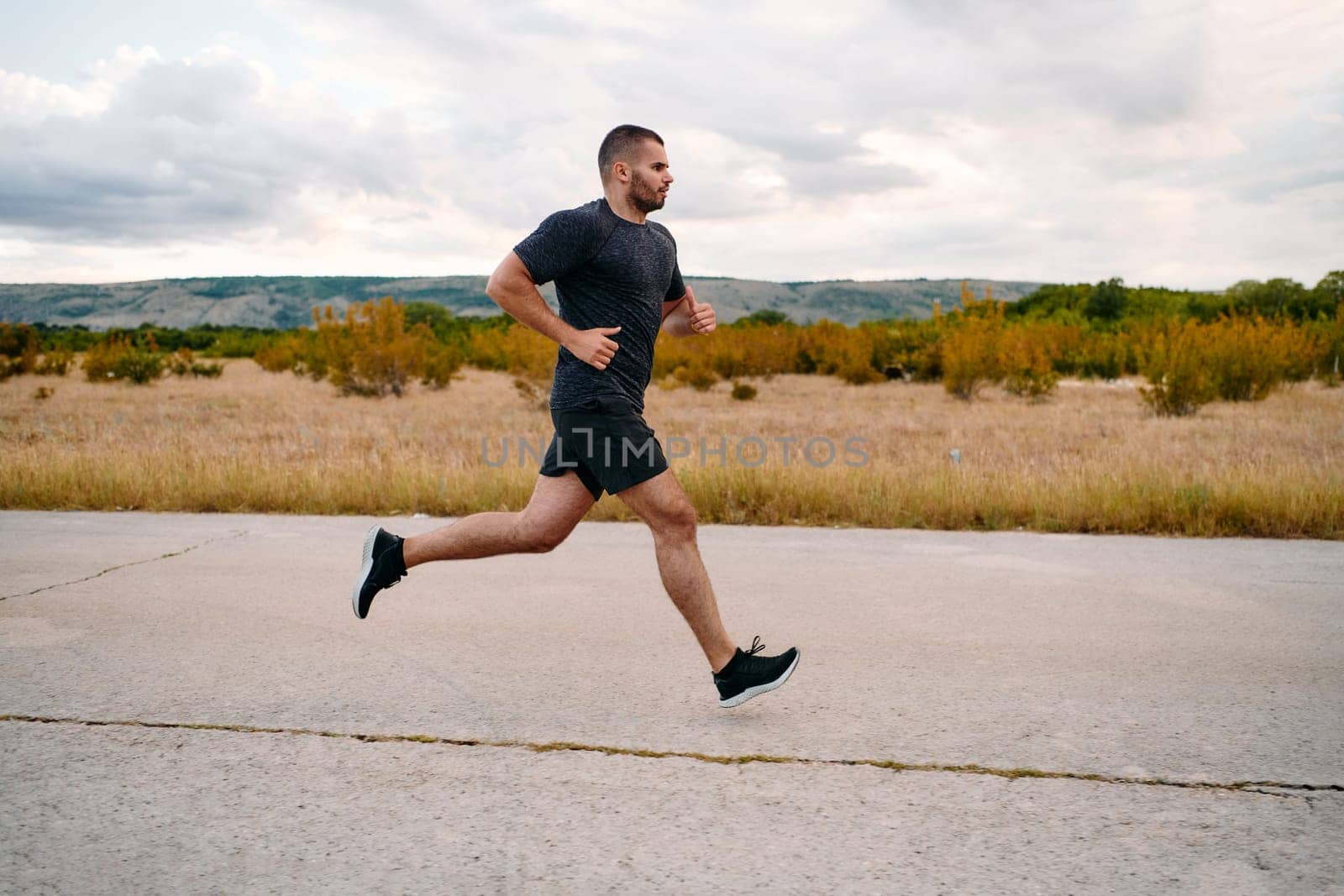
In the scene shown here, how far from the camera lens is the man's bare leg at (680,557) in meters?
3.78

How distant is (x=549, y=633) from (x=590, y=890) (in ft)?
8.27

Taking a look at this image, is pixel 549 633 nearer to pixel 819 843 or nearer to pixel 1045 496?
pixel 819 843

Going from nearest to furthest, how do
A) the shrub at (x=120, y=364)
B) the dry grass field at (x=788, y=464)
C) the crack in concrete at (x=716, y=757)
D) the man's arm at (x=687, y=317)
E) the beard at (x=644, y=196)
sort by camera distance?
the crack in concrete at (x=716, y=757), the beard at (x=644, y=196), the man's arm at (x=687, y=317), the dry grass field at (x=788, y=464), the shrub at (x=120, y=364)

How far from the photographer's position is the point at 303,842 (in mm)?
2805

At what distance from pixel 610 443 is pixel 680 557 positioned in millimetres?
476

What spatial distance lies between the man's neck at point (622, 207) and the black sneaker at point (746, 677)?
1629 millimetres

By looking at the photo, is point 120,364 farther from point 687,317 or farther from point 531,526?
point 531,526

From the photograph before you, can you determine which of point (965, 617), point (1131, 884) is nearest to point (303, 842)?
point (1131, 884)

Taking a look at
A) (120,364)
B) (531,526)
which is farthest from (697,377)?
(531,526)

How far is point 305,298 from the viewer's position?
125 meters

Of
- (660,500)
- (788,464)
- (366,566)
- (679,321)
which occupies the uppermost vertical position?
(679,321)

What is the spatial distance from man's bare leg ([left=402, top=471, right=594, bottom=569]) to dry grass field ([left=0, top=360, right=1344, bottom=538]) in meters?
4.44

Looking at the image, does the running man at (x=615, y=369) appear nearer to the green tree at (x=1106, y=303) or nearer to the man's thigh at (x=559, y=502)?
the man's thigh at (x=559, y=502)

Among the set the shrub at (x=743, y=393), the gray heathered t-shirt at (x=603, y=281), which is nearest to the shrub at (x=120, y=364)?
the shrub at (x=743, y=393)
